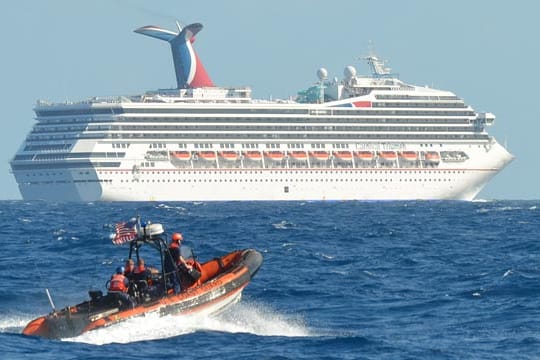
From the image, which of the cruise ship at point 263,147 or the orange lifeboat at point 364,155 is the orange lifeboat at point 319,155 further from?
the orange lifeboat at point 364,155

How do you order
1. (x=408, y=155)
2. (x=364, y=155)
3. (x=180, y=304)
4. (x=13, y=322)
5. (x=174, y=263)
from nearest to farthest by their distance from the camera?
(x=180, y=304) → (x=174, y=263) → (x=13, y=322) → (x=364, y=155) → (x=408, y=155)

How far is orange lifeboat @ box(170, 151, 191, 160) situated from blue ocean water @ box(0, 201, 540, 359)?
193ft

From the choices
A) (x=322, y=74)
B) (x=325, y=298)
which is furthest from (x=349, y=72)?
(x=325, y=298)

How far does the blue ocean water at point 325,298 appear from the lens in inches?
827

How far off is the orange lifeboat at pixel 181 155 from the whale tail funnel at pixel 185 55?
20917 millimetres

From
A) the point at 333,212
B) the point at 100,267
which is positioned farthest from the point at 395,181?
the point at 100,267

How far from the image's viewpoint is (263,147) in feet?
373

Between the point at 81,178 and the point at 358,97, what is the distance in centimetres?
2661

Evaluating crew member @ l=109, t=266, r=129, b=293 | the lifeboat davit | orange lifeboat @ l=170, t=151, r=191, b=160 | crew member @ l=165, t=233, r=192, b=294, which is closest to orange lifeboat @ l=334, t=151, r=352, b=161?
orange lifeboat @ l=170, t=151, r=191, b=160

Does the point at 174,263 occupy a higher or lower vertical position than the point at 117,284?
higher

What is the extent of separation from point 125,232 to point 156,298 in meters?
1.24

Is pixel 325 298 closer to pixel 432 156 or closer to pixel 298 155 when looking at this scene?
pixel 298 155

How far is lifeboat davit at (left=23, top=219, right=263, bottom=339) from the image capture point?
21.6 meters

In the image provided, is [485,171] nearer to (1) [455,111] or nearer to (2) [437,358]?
(1) [455,111]
